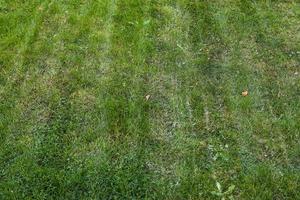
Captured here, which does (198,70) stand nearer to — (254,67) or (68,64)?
(254,67)

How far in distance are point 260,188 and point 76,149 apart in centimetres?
165

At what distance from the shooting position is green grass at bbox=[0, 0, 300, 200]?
3.71 m

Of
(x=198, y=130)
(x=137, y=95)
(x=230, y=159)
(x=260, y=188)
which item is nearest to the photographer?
(x=260, y=188)

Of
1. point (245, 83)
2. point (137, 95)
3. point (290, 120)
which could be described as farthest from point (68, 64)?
point (290, 120)

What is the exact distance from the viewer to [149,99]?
450 cm

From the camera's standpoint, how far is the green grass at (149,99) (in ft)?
12.2

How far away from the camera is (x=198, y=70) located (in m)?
4.85

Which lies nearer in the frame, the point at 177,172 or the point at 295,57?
the point at 177,172

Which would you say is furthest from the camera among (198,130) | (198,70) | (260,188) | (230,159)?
(198,70)

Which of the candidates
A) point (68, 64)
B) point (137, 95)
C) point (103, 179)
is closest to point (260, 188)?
point (103, 179)

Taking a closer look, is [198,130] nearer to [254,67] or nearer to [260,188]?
[260,188]

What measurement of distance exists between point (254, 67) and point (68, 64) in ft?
6.90

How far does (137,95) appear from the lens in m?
4.54

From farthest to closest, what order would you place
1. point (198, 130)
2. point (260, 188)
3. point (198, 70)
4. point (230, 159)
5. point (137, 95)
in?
1. point (198, 70)
2. point (137, 95)
3. point (198, 130)
4. point (230, 159)
5. point (260, 188)
